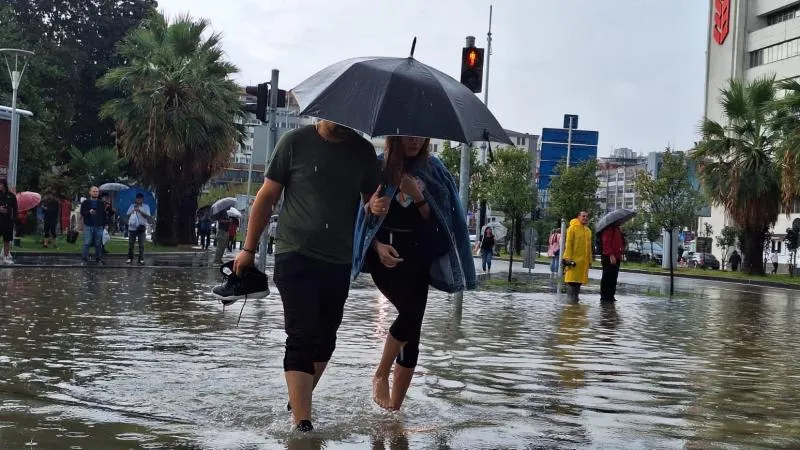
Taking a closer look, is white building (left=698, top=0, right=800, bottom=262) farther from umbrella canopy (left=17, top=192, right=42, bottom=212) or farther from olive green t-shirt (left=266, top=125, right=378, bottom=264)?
olive green t-shirt (left=266, top=125, right=378, bottom=264)

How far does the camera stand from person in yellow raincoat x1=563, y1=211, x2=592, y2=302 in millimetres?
17938

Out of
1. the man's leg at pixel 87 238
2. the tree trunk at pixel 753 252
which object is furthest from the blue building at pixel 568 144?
the man's leg at pixel 87 238

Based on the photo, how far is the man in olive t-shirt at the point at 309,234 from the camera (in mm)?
5418

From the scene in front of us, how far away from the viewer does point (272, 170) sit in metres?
5.54

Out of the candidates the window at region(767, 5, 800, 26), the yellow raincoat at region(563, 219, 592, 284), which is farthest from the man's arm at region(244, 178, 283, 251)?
the window at region(767, 5, 800, 26)

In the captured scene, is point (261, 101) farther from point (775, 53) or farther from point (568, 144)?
point (775, 53)

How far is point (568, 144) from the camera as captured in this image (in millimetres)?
37000

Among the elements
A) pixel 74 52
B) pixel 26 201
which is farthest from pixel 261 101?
pixel 74 52

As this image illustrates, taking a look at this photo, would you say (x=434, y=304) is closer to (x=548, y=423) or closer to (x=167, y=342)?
(x=167, y=342)

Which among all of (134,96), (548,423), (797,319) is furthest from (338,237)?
(134,96)

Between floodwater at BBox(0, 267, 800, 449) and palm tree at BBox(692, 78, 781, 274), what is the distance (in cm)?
2968

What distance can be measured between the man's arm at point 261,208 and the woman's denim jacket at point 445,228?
2.11 ft

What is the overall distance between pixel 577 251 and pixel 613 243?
50.9 inches

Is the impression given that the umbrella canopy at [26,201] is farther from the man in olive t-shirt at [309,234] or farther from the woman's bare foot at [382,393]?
the man in olive t-shirt at [309,234]
